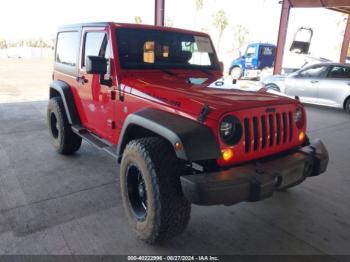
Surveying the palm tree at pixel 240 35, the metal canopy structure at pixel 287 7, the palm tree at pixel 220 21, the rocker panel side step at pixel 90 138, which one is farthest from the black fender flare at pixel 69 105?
the palm tree at pixel 240 35

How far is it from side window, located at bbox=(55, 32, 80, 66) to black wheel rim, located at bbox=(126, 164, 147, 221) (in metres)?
1.93

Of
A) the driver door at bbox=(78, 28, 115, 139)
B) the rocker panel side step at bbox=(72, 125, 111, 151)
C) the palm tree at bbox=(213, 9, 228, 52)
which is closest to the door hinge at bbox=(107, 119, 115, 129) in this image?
the driver door at bbox=(78, 28, 115, 139)

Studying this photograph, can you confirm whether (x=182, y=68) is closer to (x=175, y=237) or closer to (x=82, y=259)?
(x=175, y=237)

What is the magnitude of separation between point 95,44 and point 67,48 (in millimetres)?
1000

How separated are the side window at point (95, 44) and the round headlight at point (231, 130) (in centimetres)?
165

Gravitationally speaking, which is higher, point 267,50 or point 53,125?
point 267,50

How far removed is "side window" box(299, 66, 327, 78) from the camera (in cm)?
866

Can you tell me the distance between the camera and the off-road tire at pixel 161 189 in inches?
89.4

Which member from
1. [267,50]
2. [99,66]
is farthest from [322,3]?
[99,66]

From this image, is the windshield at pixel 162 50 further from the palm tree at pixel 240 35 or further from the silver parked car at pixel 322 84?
the palm tree at pixel 240 35

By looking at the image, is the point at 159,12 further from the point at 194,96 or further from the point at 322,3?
the point at 322,3

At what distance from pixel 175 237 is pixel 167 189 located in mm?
577

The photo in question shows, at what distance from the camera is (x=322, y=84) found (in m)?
8.54

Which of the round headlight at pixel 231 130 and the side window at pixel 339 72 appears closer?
the round headlight at pixel 231 130
